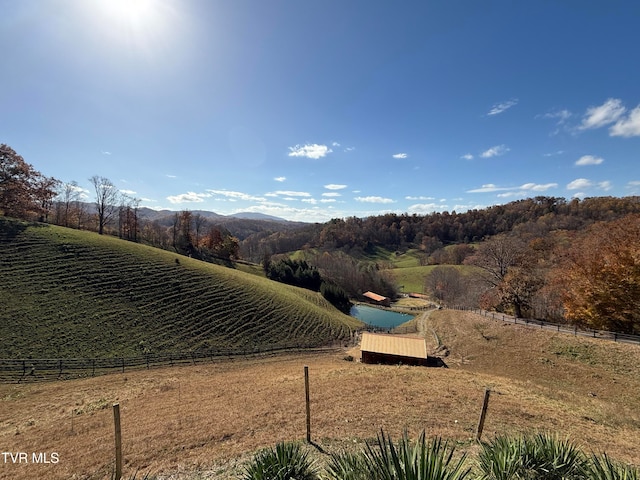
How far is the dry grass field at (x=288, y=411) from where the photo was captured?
8.65m

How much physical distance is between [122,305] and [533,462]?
1420 inches

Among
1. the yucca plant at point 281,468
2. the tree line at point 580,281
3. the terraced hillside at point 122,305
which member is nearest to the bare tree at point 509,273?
the tree line at point 580,281

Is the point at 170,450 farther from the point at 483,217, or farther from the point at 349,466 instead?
the point at 483,217

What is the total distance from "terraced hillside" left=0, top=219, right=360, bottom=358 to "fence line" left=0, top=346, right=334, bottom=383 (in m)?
1.16

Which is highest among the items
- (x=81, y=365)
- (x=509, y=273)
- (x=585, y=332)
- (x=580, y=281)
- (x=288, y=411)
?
(x=580, y=281)

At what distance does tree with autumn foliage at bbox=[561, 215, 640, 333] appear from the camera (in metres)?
22.9

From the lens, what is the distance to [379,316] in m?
72.9

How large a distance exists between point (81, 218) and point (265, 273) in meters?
48.7

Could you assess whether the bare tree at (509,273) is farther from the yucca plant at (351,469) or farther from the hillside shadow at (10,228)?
the hillside shadow at (10,228)

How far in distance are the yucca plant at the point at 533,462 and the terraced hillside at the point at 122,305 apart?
29.1 m

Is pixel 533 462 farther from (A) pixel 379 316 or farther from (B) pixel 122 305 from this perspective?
(A) pixel 379 316

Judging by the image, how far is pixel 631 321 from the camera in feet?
78.1

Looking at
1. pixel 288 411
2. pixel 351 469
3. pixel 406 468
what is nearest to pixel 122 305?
pixel 288 411

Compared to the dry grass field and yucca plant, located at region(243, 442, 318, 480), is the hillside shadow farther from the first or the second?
yucca plant, located at region(243, 442, 318, 480)
